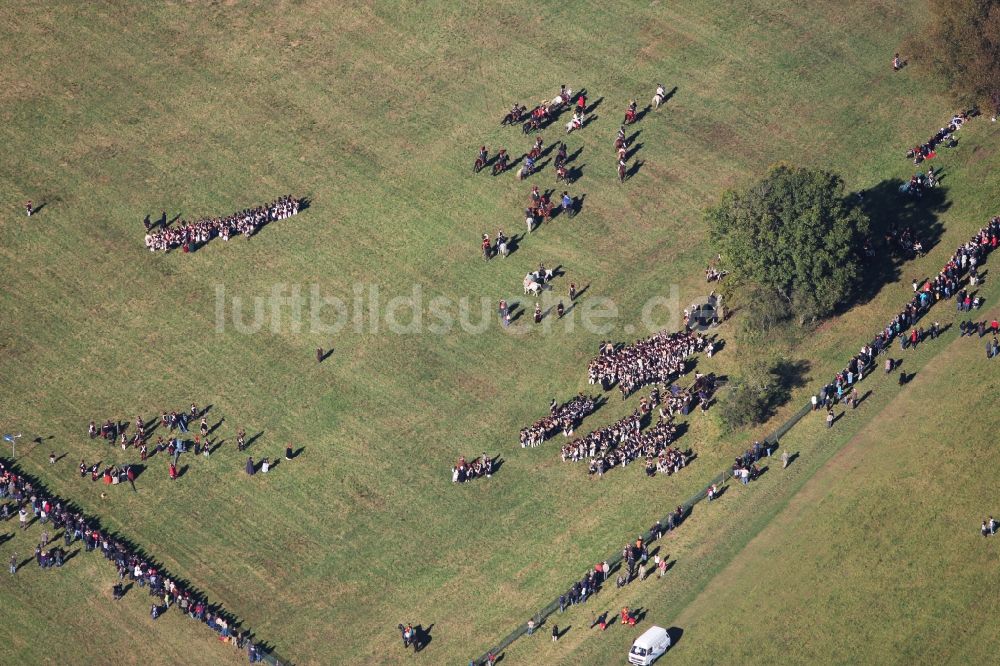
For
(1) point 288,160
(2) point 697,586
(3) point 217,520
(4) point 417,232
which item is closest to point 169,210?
(1) point 288,160

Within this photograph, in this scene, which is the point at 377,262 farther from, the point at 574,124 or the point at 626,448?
the point at 626,448

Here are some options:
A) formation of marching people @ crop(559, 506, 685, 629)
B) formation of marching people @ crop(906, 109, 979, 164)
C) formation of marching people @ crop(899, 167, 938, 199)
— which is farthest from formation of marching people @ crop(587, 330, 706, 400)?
formation of marching people @ crop(906, 109, 979, 164)

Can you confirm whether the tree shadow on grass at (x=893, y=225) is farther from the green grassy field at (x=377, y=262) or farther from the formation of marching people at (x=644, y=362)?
the formation of marching people at (x=644, y=362)

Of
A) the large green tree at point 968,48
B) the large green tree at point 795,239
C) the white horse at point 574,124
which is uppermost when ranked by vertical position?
the large green tree at point 968,48

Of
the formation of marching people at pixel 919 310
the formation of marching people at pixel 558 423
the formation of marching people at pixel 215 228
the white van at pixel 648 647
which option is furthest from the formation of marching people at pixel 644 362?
the formation of marching people at pixel 215 228

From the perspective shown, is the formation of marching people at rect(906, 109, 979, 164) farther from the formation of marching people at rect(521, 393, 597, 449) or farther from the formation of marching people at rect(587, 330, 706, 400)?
the formation of marching people at rect(521, 393, 597, 449)

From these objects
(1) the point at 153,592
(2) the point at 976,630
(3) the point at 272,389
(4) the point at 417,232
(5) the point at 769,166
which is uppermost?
(5) the point at 769,166

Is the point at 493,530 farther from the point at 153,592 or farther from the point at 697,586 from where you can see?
the point at 153,592

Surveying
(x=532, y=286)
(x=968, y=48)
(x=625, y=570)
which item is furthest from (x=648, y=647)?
(x=968, y=48)
